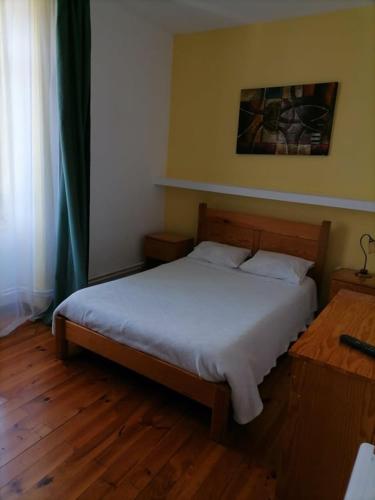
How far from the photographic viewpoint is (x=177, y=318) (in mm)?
2123

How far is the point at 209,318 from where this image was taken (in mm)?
2148

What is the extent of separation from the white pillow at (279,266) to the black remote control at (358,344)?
5.18 ft

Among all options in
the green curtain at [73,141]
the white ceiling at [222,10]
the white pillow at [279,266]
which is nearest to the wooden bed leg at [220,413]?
the white pillow at [279,266]

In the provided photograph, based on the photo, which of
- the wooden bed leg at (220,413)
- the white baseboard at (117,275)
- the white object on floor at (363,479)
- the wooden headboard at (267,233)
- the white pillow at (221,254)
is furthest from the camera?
the white baseboard at (117,275)

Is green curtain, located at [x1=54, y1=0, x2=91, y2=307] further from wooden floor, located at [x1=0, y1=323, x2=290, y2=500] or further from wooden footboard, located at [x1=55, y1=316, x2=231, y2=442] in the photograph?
wooden floor, located at [x1=0, y1=323, x2=290, y2=500]

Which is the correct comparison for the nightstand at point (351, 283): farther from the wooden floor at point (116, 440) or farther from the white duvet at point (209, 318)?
the wooden floor at point (116, 440)

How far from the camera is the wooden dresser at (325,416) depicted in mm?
1188

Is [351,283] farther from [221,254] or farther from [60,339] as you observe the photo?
[60,339]

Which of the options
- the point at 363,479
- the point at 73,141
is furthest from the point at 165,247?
the point at 363,479

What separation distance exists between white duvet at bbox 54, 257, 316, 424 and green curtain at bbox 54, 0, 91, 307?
0.51 metres

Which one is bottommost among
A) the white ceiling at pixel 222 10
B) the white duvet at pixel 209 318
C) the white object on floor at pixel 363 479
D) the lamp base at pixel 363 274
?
the white duvet at pixel 209 318

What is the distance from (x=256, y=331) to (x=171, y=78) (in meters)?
2.94

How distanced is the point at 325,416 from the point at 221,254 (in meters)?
2.15

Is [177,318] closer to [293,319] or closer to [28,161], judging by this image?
[293,319]
